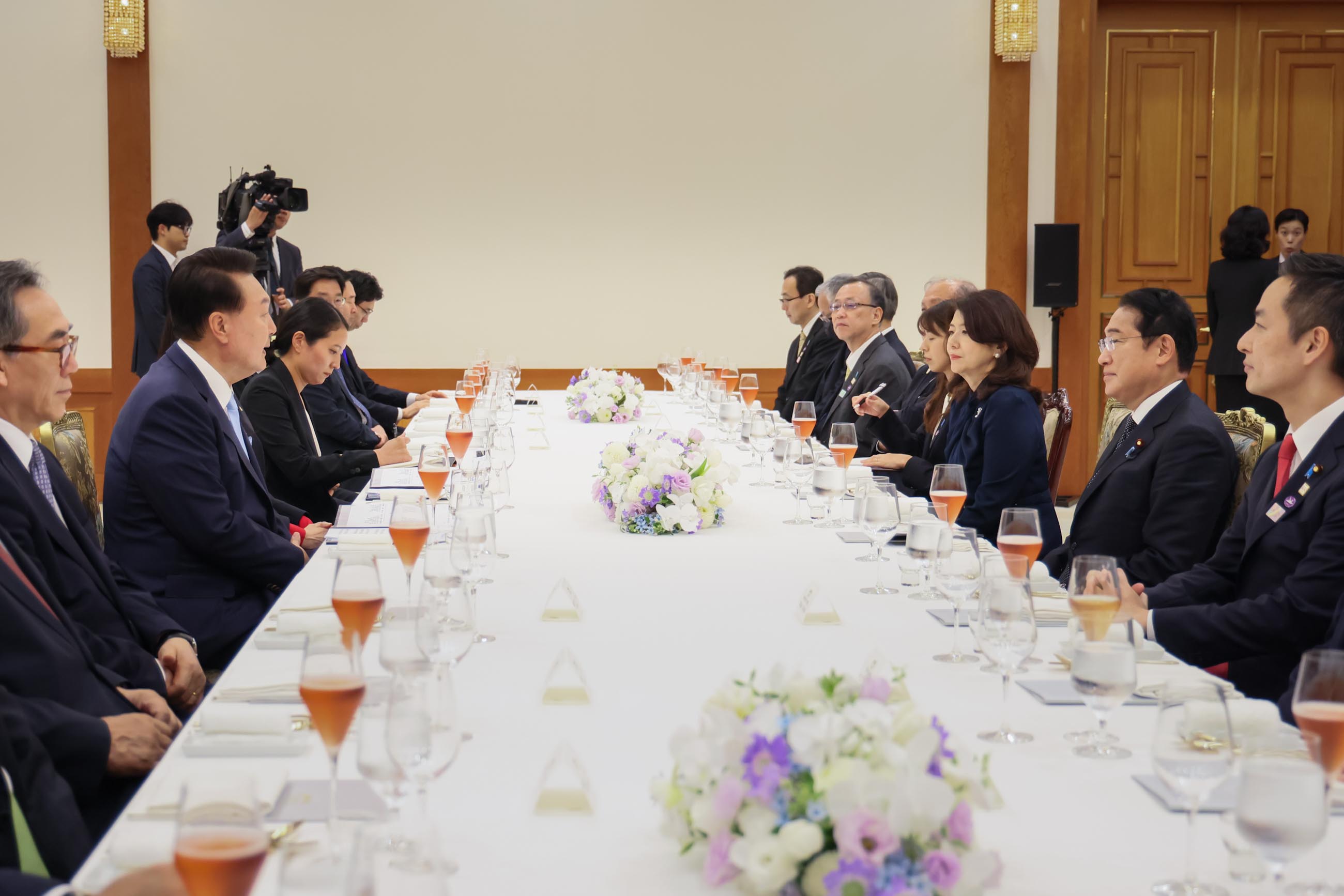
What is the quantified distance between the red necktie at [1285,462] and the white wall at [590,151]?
534 cm

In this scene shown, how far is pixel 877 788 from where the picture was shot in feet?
3.23

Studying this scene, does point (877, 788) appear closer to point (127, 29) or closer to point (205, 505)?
point (205, 505)

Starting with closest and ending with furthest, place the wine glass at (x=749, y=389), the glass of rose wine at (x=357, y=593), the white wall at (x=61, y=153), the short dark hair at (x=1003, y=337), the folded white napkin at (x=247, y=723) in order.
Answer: the folded white napkin at (x=247, y=723) < the glass of rose wine at (x=357, y=593) < the short dark hair at (x=1003, y=337) < the wine glass at (x=749, y=389) < the white wall at (x=61, y=153)

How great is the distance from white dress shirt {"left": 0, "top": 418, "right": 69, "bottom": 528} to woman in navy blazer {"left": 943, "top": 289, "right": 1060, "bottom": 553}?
2238mm

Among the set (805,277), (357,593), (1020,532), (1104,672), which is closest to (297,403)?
(357,593)

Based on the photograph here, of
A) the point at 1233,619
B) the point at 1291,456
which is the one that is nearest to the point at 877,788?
the point at 1233,619

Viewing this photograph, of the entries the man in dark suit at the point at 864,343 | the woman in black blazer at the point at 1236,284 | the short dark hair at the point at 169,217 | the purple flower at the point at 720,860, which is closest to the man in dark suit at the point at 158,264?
the short dark hair at the point at 169,217

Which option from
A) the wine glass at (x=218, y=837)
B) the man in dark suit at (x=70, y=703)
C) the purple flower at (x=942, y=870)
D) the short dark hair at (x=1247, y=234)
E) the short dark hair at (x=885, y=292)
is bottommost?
the man in dark suit at (x=70, y=703)

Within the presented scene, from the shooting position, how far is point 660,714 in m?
1.64

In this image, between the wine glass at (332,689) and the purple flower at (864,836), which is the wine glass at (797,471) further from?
the purple flower at (864,836)

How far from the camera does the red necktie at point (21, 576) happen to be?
2.00 m

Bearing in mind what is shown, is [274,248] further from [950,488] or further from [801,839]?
[801,839]

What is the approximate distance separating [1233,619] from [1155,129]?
6029 mm

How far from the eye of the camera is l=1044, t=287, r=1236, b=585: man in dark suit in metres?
2.84
